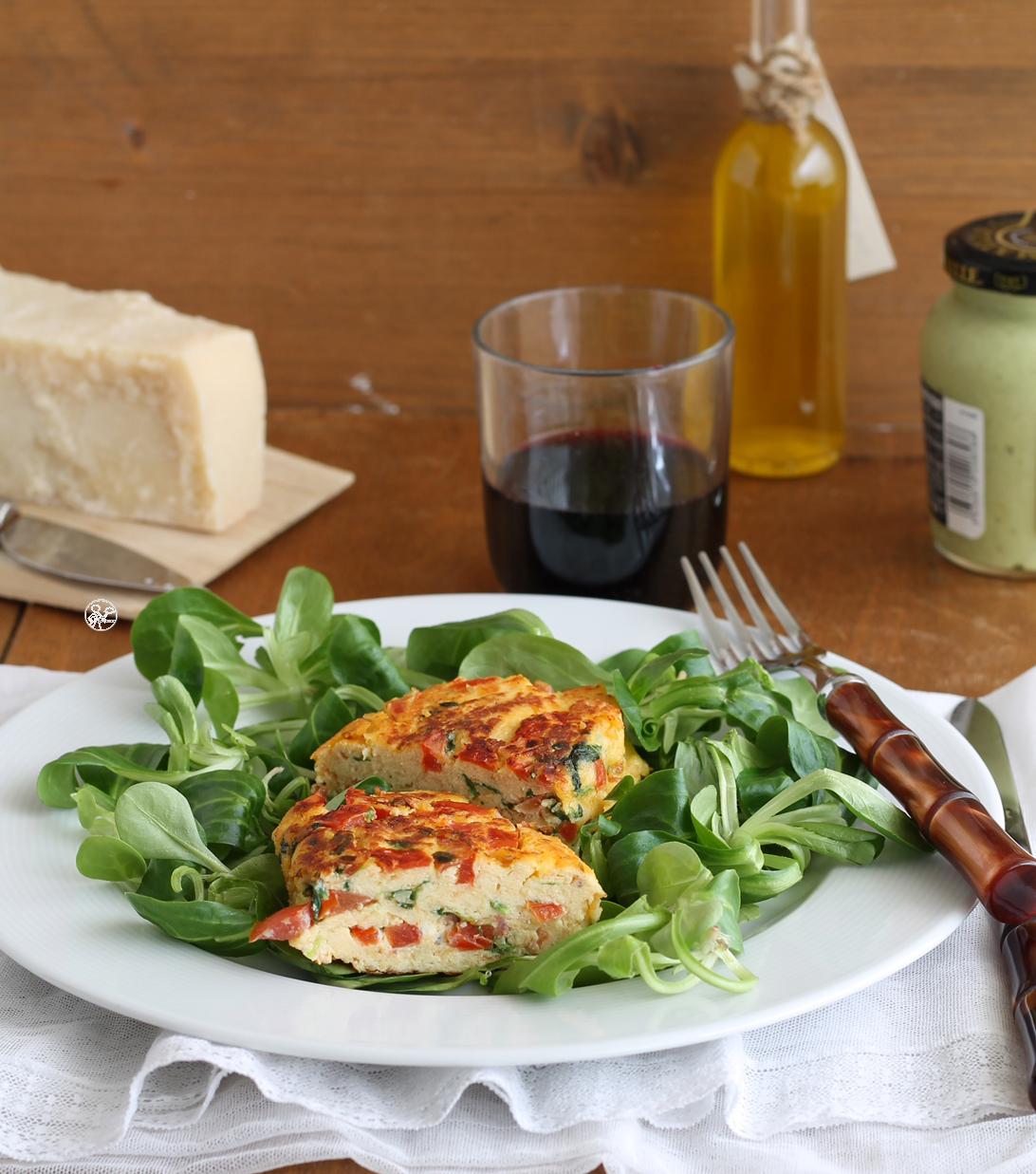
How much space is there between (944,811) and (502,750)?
0.96ft

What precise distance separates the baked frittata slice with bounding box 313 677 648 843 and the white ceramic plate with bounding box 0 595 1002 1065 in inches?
5.8

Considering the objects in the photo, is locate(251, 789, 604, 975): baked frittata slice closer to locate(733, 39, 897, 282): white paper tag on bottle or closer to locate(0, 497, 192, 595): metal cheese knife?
locate(0, 497, 192, 595): metal cheese knife

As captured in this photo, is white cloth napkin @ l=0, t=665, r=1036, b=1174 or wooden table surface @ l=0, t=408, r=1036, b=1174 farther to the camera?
wooden table surface @ l=0, t=408, r=1036, b=1174

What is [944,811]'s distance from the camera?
833 millimetres

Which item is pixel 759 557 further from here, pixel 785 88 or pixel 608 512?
pixel 785 88

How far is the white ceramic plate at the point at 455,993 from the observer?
2.33 ft

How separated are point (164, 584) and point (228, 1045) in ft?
2.41

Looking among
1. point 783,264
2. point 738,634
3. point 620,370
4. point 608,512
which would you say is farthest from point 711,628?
point 783,264

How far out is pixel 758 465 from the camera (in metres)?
1.72

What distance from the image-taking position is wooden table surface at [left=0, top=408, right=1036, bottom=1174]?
1.36 metres

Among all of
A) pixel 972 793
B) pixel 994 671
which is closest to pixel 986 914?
pixel 972 793

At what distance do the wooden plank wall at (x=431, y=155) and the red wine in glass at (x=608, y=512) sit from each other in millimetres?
523
